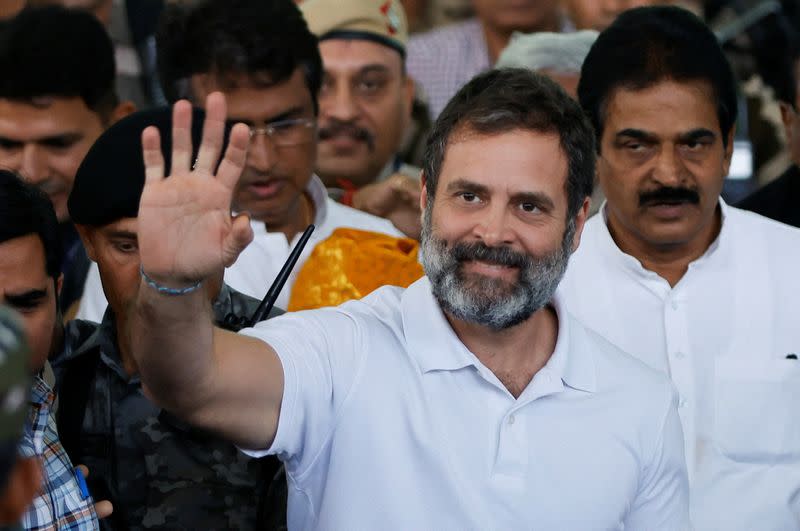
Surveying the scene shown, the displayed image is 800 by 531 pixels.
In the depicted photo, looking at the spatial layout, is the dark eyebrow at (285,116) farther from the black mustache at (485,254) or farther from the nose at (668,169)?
the black mustache at (485,254)

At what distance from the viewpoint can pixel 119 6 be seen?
534 centimetres

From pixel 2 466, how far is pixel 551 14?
4.45 metres

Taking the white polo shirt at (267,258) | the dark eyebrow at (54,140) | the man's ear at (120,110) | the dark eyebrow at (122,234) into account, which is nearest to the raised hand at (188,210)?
the dark eyebrow at (122,234)

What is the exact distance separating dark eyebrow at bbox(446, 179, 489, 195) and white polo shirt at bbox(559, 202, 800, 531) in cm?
97

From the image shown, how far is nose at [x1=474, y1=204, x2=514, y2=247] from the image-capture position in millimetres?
2693

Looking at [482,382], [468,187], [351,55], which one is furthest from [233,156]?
[351,55]

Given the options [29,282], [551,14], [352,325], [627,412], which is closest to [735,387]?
[627,412]

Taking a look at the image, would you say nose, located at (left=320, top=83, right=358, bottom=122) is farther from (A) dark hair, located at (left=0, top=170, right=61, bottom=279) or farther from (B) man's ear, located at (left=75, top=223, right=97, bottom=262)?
(A) dark hair, located at (left=0, top=170, right=61, bottom=279)

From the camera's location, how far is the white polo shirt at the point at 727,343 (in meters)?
3.43

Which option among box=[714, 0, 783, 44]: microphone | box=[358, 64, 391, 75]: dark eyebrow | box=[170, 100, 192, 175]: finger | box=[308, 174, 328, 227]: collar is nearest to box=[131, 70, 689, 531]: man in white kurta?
box=[170, 100, 192, 175]: finger

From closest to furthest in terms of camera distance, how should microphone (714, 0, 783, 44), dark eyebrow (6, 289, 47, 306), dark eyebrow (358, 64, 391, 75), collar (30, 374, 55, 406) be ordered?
collar (30, 374, 55, 406)
dark eyebrow (6, 289, 47, 306)
dark eyebrow (358, 64, 391, 75)
microphone (714, 0, 783, 44)

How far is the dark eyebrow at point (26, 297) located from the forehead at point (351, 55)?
2.20 metres

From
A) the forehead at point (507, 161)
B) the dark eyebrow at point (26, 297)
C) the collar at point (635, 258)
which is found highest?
the forehead at point (507, 161)

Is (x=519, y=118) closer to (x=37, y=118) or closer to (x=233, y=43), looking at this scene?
(x=233, y=43)
